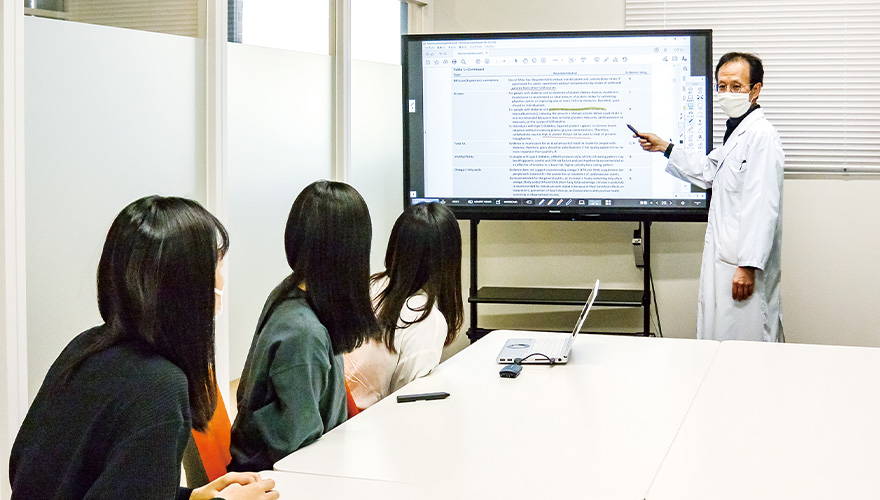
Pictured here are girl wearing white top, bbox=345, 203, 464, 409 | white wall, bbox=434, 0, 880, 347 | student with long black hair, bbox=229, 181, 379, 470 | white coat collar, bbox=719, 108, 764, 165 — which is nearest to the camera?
student with long black hair, bbox=229, 181, 379, 470

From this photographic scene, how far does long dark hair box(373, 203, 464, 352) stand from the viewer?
89.8 inches

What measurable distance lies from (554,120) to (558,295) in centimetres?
80

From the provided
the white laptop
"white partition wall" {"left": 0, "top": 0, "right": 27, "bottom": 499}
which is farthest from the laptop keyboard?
"white partition wall" {"left": 0, "top": 0, "right": 27, "bottom": 499}

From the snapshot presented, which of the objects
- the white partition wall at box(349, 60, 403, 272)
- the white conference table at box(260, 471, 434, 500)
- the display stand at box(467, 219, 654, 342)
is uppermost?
the white partition wall at box(349, 60, 403, 272)

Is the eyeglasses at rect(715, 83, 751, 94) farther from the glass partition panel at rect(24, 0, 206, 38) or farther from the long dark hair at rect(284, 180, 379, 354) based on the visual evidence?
the long dark hair at rect(284, 180, 379, 354)

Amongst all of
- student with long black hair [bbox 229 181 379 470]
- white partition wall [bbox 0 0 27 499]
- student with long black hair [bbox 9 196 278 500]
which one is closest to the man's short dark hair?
student with long black hair [bbox 229 181 379 470]

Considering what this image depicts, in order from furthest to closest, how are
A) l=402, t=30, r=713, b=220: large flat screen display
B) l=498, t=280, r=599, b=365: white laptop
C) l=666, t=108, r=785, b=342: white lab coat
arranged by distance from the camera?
l=402, t=30, r=713, b=220: large flat screen display, l=666, t=108, r=785, b=342: white lab coat, l=498, t=280, r=599, b=365: white laptop

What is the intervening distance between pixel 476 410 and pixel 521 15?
113 inches

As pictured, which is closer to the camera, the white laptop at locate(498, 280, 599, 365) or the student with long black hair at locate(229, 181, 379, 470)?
the student with long black hair at locate(229, 181, 379, 470)

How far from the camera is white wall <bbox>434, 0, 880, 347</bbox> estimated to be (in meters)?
4.03

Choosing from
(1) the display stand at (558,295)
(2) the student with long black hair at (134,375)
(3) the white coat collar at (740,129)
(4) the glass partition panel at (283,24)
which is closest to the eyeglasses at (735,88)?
(3) the white coat collar at (740,129)

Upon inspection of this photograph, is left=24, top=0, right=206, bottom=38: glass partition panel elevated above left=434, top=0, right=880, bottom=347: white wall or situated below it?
above

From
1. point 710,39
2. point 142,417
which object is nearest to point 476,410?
point 142,417

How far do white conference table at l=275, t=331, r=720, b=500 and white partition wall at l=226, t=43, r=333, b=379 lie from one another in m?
1.00
